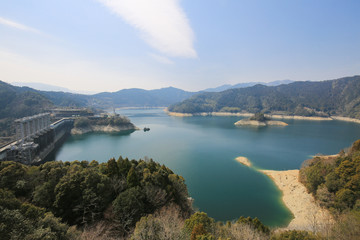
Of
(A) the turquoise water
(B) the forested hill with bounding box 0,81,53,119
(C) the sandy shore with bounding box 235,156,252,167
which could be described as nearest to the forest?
(A) the turquoise water

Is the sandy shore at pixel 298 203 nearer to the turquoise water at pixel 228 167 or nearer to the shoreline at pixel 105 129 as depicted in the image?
the turquoise water at pixel 228 167

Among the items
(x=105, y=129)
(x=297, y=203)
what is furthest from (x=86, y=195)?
(x=105, y=129)

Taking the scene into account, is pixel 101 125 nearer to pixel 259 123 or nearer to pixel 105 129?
pixel 105 129

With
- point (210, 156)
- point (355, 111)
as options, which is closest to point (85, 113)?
point (210, 156)

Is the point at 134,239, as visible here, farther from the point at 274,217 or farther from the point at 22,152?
the point at 22,152

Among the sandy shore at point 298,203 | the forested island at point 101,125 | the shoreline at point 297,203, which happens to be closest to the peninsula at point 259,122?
the forested island at point 101,125

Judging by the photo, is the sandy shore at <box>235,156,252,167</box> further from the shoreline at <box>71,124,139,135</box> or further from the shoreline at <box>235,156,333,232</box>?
the shoreline at <box>71,124,139,135</box>
